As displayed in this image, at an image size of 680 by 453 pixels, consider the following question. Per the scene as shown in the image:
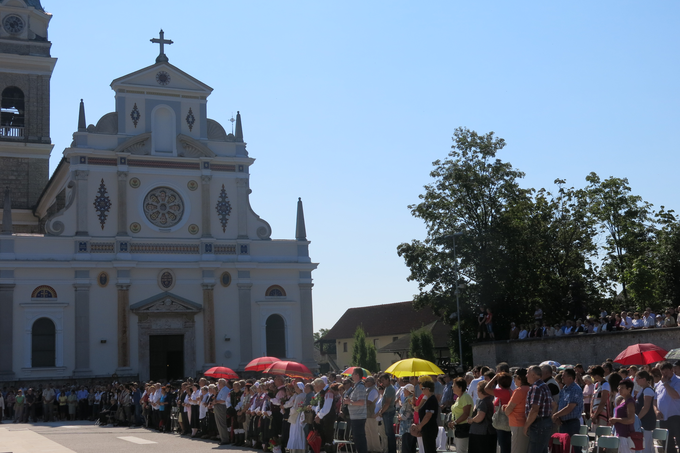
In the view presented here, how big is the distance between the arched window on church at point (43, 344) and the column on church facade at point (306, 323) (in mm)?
11297

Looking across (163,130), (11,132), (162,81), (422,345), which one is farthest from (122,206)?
(422,345)

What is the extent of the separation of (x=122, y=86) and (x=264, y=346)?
13.7m

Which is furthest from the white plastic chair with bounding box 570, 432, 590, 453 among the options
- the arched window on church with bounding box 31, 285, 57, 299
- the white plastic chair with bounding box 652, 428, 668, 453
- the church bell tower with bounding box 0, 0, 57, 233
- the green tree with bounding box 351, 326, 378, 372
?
the green tree with bounding box 351, 326, 378, 372

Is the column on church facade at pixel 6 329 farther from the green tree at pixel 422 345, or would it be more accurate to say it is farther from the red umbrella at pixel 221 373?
the green tree at pixel 422 345

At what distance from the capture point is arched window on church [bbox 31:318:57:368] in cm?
3600

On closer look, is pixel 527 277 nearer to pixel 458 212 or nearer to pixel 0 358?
pixel 458 212

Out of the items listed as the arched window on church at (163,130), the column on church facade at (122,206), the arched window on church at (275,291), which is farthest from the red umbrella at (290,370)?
the arched window on church at (163,130)

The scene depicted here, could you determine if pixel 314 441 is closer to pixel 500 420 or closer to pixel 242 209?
pixel 500 420

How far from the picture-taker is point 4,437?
79.7 ft

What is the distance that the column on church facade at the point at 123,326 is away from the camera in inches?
1448

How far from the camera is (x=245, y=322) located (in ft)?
129

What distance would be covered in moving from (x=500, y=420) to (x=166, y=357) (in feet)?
92.0

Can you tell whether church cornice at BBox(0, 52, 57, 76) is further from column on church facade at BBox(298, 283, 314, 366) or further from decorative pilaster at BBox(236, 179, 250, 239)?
column on church facade at BBox(298, 283, 314, 366)

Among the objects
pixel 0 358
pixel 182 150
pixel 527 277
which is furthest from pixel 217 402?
pixel 527 277
